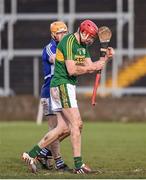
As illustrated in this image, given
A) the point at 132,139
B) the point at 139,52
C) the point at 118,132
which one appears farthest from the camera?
the point at 139,52

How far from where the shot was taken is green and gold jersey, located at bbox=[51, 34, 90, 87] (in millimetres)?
12508

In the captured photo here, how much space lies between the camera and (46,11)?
34438mm

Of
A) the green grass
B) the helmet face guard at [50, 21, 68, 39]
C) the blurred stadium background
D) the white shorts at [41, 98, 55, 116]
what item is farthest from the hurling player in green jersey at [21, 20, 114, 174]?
the blurred stadium background

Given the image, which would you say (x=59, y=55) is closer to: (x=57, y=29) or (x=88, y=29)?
(x=88, y=29)

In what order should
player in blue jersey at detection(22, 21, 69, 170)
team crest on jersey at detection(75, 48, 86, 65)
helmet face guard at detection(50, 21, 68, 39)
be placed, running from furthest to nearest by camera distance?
helmet face guard at detection(50, 21, 68, 39), player in blue jersey at detection(22, 21, 69, 170), team crest on jersey at detection(75, 48, 86, 65)

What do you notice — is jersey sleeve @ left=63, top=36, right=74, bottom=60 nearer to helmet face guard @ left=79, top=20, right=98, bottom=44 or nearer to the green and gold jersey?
the green and gold jersey

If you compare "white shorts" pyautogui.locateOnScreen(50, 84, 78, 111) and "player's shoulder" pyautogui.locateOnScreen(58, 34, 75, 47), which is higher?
"player's shoulder" pyautogui.locateOnScreen(58, 34, 75, 47)

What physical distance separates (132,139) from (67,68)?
833cm

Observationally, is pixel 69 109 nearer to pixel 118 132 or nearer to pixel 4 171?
pixel 4 171

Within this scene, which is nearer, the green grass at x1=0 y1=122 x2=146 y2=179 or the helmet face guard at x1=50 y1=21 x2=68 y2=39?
the green grass at x1=0 y1=122 x2=146 y2=179

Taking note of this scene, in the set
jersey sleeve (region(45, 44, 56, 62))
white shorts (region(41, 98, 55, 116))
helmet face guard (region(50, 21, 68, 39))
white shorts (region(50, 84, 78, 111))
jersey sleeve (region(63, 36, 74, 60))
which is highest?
helmet face guard (region(50, 21, 68, 39))

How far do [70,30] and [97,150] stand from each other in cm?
1662

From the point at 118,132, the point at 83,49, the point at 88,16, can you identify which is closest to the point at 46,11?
the point at 88,16

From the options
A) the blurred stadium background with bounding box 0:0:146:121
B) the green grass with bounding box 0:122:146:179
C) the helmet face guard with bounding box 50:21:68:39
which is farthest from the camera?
the blurred stadium background with bounding box 0:0:146:121
